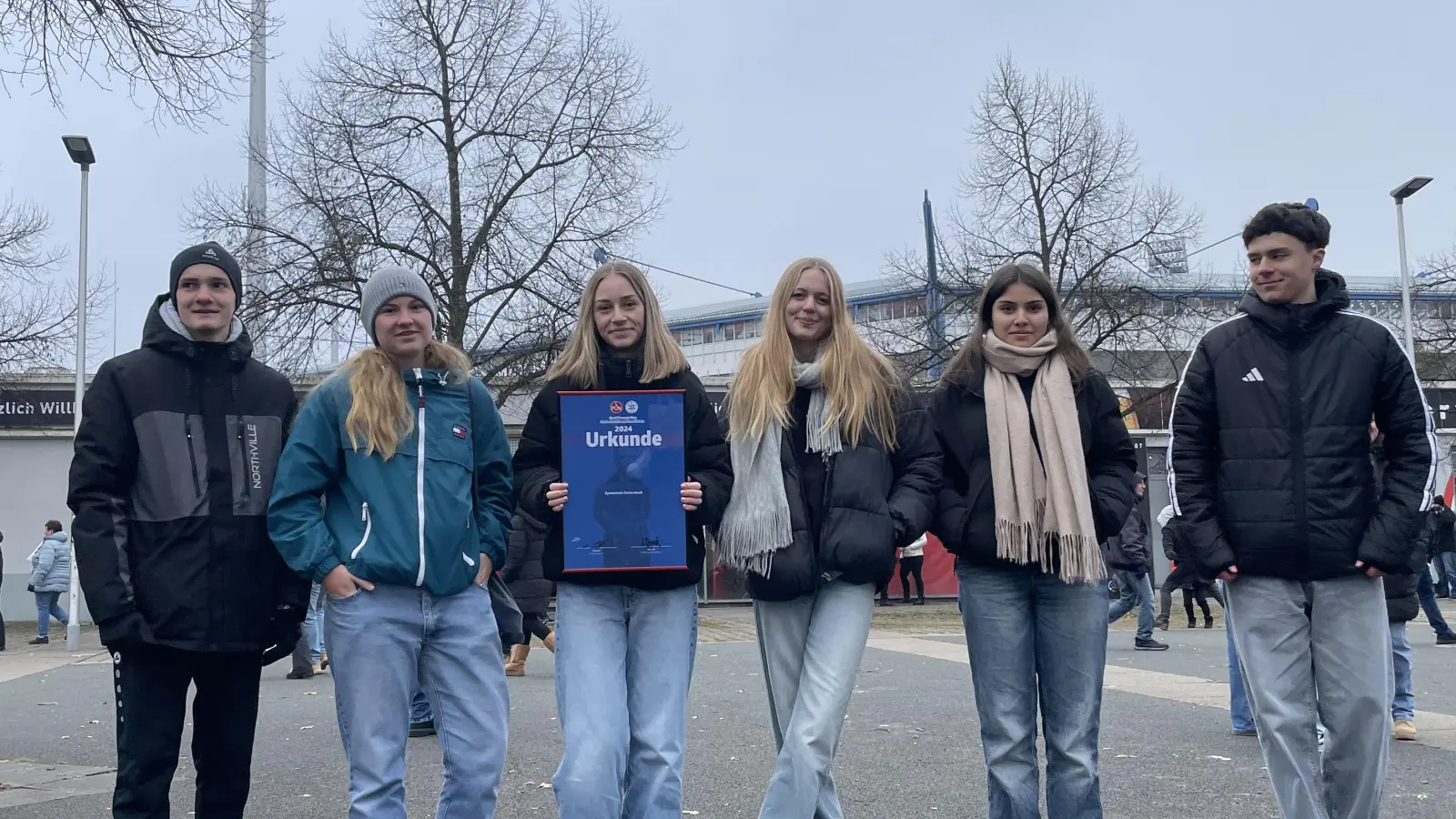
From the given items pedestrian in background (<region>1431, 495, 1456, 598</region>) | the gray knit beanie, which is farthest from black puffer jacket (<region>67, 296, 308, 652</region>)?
pedestrian in background (<region>1431, 495, 1456, 598</region>)

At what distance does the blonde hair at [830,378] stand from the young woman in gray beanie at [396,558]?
942mm

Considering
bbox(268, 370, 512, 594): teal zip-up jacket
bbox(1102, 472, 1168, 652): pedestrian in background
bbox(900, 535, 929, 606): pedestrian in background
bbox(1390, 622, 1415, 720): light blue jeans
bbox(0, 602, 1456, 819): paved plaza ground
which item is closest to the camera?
bbox(268, 370, 512, 594): teal zip-up jacket

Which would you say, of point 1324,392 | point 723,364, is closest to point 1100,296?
point 1324,392

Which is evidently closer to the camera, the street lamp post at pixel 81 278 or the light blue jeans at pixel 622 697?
the light blue jeans at pixel 622 697

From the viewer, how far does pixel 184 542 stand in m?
4.20

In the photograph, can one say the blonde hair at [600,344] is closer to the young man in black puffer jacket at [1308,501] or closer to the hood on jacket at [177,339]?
the hood on jacket at [177,339]

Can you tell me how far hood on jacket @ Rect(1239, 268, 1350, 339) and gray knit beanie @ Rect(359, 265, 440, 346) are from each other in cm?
281

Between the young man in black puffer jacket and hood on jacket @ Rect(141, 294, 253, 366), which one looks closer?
the young man in black puffer jacket

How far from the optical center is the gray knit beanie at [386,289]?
14.3 feet

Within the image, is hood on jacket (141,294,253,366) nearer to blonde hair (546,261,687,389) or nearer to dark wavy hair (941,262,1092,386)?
blonde hair (546,261,687,389)

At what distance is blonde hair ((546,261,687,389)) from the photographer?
4406 mm

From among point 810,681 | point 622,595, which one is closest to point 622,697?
point 622,595

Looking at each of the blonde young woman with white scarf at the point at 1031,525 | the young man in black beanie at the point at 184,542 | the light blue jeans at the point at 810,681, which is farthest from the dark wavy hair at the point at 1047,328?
the young man in black beanie at the point at 184,542

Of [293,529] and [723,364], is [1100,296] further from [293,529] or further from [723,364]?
[723,364]
